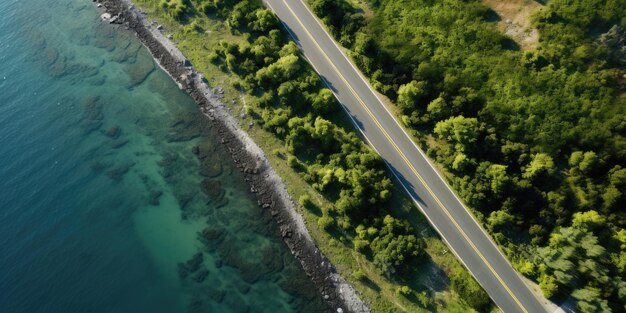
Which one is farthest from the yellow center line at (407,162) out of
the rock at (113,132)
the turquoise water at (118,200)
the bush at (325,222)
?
the rock at (113,132)

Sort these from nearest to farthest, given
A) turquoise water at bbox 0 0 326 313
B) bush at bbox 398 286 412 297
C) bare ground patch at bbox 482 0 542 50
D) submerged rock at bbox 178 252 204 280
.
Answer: bush at bbox 398 286 412 297 < turquoise water at bbox 0 0 326 313 < bare ground patch at bbox 482 0 542 50 < submerged rock at bbox 178 252 204 280

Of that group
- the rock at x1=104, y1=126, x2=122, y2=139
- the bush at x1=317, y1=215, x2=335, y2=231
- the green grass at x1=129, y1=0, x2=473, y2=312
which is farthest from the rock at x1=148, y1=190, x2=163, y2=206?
the bush at x1=317, y1=215, x2=335, y2=231

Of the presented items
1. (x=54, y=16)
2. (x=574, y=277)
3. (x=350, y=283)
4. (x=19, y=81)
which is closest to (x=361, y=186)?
(x=350, y=283)

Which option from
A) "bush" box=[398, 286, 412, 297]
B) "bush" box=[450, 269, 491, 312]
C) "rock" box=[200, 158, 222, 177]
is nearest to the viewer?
"bush" box=[450, 269, 491, 312]

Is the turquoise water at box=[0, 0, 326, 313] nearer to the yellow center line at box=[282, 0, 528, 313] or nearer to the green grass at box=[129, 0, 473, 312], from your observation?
the green grass at box=[129, 0, 473, 312]

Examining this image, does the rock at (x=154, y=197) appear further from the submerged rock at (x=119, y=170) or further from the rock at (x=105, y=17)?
the rock at (x=105, y=17)

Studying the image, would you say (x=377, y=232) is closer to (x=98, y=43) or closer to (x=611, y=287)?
(x=611, y=287)

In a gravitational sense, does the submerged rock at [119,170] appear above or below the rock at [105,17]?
below
